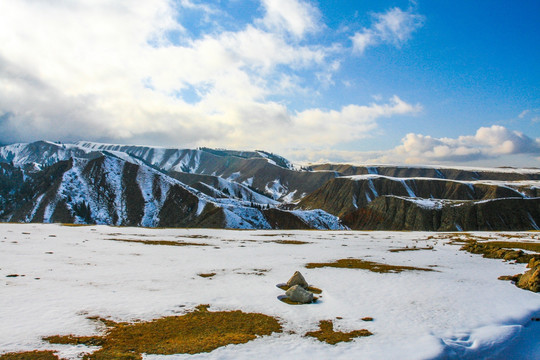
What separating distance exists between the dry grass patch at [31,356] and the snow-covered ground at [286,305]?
0.41 metres

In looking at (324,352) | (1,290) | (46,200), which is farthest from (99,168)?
(324,352)

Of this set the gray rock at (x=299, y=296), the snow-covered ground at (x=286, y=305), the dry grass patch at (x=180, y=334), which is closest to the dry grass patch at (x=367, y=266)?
the snow-covered ground at (x=286, y=305)

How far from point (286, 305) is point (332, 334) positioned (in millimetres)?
4079

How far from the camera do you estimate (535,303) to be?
17.7 m

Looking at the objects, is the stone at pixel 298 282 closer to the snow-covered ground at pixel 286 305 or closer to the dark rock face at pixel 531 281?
the snow-covered ground at pixel 286 305

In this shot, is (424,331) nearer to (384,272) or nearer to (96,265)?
(384,272)

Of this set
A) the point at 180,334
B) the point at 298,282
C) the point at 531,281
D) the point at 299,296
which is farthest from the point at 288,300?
the point at 531,281

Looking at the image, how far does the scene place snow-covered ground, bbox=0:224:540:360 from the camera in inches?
470

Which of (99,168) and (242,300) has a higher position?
(99,168)

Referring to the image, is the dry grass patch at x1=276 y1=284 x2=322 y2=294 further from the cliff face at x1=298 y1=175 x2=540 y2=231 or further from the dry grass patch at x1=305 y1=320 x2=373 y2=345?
the cliff face at x1=298 y1=175 x2=540 y2=231

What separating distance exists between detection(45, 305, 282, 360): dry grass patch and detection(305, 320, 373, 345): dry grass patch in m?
1.74

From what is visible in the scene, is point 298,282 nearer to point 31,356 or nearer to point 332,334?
point 332,334

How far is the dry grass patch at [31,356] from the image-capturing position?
32.1ft

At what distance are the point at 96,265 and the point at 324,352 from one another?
20.7 metres
